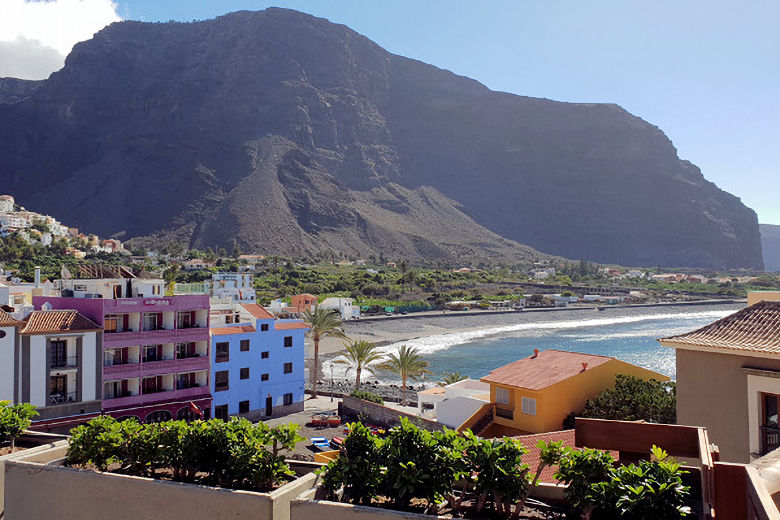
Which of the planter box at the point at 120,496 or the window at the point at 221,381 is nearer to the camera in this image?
the planter box at the point at 120,496

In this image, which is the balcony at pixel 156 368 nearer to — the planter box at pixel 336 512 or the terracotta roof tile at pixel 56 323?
the terracotta roof tile at pixel 56 323

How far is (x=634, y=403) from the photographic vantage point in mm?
17406

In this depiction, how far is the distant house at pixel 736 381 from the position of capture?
1030cm

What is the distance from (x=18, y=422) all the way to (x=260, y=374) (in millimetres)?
25736

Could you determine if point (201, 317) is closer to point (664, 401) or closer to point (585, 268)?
point (664, 401)

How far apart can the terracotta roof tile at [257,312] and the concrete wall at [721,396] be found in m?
28.0

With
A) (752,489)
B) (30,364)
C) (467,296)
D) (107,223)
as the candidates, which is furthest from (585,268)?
(752,489)

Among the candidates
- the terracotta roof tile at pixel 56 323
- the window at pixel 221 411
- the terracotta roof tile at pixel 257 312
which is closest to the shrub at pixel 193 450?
the terracotta roof tile at pixel 56 323

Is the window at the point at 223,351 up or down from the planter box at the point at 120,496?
down

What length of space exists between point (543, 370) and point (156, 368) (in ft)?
62.4

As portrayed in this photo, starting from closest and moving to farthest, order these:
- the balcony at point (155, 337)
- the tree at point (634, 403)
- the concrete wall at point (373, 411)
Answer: the tree at point (634, 403)
the balcony at point (155, 337)
the concrete wall at point (373, 411)

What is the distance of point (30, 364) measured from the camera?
2531 centimetres

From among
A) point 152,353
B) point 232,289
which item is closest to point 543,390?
point 152,353

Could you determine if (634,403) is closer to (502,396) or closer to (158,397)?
(502,396)
